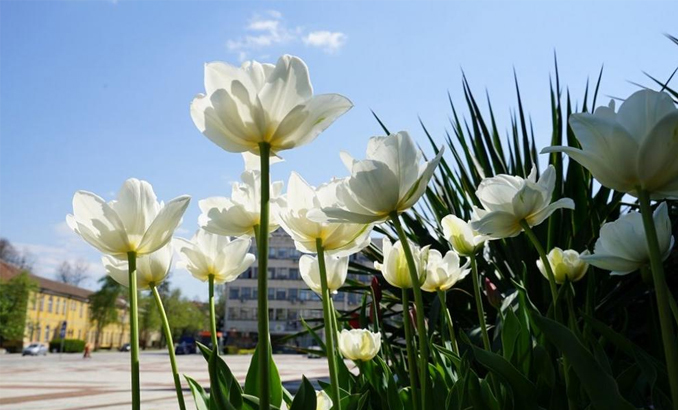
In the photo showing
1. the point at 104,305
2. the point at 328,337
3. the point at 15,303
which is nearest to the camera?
the point at 328,337

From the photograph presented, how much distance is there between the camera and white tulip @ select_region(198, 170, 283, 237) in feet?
2.39

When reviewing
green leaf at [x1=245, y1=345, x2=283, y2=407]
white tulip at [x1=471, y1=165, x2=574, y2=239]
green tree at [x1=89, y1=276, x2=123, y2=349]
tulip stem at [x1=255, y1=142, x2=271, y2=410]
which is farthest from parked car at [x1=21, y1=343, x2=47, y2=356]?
tulip stem at [x1=255, y1=142, x2=271, y2=410]

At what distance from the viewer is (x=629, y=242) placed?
72cm

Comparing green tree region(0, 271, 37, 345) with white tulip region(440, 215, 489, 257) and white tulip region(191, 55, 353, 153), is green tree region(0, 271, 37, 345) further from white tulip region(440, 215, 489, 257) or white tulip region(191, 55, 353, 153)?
white tulip region(191, 55, 353, 153)

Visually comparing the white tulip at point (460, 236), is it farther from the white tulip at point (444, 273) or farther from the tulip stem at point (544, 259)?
the tulip stem at point (544, 259)

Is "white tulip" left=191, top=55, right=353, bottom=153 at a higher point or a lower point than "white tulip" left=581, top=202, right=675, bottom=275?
higher

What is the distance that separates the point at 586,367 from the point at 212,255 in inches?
21.6

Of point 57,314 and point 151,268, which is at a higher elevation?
point 57,314

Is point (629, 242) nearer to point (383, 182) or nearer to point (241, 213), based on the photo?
point (383, 182)

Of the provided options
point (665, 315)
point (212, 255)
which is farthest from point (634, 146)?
point (212, 255)

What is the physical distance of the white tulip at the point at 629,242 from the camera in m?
0.71

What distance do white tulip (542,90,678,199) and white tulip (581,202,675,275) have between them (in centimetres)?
15

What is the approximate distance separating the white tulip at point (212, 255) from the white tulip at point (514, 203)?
0.36 metres

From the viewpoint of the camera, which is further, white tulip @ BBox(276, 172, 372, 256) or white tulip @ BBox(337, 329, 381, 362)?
white tulip @ BBox(337, 329, 381, 362)
